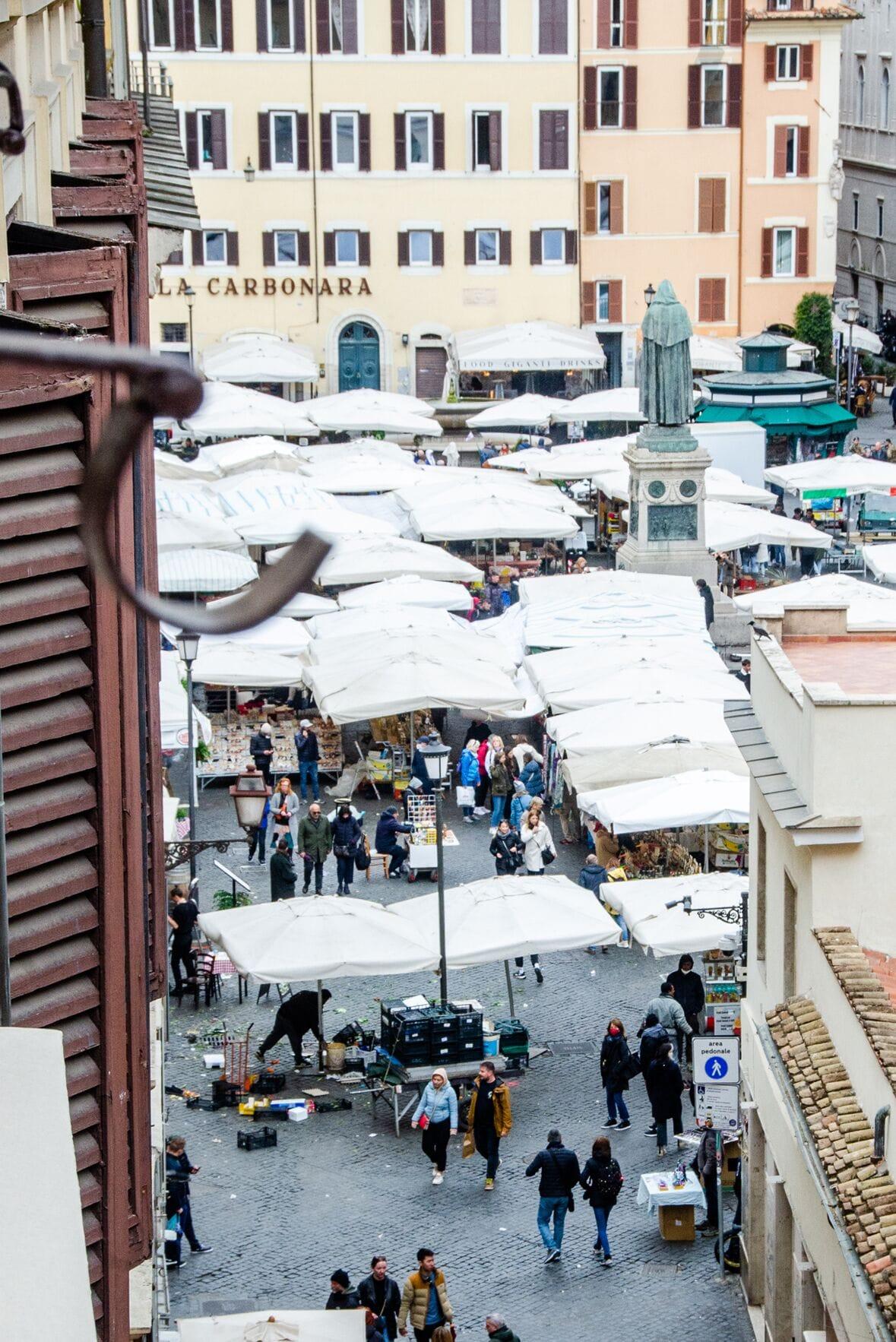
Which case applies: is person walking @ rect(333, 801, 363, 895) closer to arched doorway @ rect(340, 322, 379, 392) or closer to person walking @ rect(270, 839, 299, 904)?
person walking @ rect(270, 839, 299, 904)

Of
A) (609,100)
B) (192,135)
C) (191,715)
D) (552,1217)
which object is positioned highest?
(609,100)

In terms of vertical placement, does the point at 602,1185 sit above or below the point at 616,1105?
above

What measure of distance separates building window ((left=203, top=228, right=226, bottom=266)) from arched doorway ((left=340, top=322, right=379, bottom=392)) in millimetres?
3372

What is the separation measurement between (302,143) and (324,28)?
269cm

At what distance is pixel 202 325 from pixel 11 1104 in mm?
54162

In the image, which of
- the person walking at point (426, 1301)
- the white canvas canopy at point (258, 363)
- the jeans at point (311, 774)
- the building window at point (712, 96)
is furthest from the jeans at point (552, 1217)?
the building window at point (712, 96)

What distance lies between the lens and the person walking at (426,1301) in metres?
14.3

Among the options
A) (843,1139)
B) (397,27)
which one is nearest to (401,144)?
(397,27)

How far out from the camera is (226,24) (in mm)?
57688

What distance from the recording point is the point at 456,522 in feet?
118

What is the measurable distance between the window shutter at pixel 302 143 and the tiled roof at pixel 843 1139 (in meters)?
47.0

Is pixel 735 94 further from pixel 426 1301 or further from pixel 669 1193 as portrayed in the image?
pixel 426 1301

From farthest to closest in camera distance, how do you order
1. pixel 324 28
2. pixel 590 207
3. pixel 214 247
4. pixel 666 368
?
pixel 590 207
pixel 214 247
pixel 324 28
pixel 666 368

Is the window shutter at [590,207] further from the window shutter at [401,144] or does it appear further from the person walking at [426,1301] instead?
the person walking at [426,1301]
